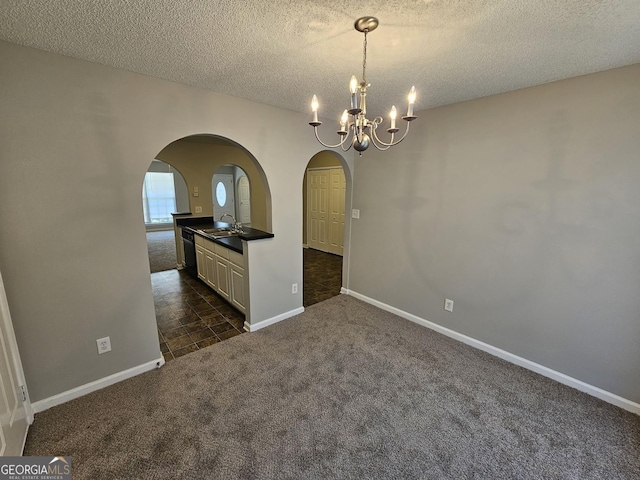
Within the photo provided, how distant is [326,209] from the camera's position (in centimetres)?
625

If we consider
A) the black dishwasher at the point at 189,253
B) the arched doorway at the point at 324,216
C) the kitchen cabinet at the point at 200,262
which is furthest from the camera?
the arched doorway at the point at 324,216

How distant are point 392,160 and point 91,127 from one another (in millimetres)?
2799

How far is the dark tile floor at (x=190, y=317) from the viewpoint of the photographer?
273 cm

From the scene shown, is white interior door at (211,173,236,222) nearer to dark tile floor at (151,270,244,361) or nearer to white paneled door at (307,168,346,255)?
white paneled door at (307,168,346,255)

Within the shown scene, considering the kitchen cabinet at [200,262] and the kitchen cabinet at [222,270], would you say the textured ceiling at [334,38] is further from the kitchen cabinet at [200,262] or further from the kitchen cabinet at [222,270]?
the kitchen cabinet at [200,262]

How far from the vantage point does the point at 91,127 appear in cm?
185

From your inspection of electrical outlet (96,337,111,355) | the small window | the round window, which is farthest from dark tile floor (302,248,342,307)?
the small window

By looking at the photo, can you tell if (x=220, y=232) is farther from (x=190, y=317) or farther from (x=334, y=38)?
(x=334, y=38)

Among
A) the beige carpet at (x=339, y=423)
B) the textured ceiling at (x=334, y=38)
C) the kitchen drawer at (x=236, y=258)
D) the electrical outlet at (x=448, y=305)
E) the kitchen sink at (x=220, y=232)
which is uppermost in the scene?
the textured ceiling at (x=334, y=38)

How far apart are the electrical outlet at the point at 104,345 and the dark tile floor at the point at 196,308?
0.51m

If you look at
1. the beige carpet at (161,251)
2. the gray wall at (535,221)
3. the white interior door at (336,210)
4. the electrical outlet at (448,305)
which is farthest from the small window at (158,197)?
the electrical outlet at (448,305)

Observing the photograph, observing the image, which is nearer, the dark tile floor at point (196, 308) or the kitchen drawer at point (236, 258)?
the dark tile floor at point (196, 308)

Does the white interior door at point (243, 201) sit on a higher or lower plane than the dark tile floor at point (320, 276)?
higher

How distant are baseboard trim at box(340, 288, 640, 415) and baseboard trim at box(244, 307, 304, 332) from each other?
116 centimetres
